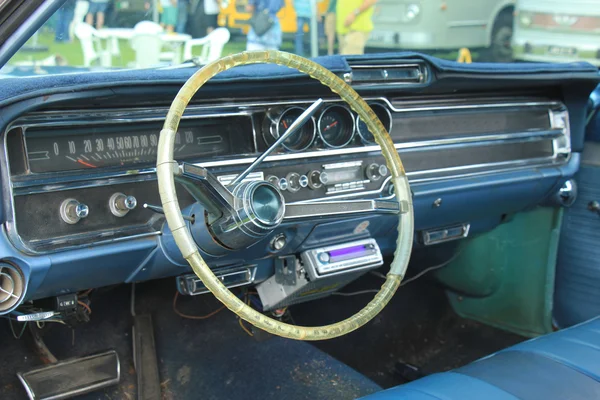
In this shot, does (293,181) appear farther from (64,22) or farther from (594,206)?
(594,206)

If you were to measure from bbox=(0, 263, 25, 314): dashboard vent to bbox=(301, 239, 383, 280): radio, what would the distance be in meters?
0.86

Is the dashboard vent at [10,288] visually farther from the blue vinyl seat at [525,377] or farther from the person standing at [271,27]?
the person standing at [271,27]

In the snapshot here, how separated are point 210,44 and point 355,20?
6.09 ft

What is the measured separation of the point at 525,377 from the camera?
1690 millimetres

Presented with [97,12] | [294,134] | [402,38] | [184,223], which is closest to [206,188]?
[184,223]

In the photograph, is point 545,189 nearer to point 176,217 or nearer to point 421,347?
point 421,347

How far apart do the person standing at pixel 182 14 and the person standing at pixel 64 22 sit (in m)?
1.05

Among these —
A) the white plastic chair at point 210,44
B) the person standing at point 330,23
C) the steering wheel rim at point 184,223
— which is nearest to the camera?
the steering wheel rim at point 184,223

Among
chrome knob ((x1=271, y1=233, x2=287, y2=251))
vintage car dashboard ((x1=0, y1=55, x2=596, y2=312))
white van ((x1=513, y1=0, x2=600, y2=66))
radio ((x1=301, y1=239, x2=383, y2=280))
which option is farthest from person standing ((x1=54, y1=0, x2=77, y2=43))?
white van ((x1=513, y1=0, x2=600, y2=66))

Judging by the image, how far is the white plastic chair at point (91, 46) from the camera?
220 centimetres

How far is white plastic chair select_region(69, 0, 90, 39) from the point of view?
76.9 inches

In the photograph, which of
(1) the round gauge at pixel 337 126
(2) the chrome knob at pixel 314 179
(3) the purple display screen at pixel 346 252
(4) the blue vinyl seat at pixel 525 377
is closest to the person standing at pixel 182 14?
(1) the round gauge at pixel 337 126

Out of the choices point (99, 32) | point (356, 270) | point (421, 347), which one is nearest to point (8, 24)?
point (99, 32)

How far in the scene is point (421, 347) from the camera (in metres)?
3.14
